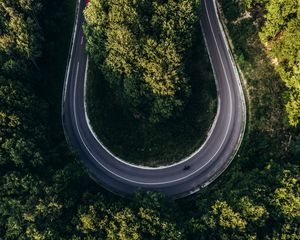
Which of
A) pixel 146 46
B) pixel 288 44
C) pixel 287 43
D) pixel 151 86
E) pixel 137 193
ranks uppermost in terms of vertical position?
pixel 287 43

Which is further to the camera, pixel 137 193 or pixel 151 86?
pixel 151 86

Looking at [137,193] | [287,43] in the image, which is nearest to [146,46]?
[287,43]

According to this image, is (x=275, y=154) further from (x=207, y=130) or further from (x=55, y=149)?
(x=55, y=149)

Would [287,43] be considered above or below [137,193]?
above

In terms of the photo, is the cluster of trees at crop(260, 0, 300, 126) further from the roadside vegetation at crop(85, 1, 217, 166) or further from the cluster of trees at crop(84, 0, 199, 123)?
the cluster of trees at crop(84, 0, 199, 123)

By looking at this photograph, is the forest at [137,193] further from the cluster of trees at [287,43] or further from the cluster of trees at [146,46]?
the cluster of trees at [146,46]

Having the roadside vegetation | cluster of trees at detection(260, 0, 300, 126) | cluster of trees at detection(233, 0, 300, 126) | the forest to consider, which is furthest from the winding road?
cluster of trees at detection(260, 0, 300, 126)

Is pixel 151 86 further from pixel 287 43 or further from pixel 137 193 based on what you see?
pixel 287 43

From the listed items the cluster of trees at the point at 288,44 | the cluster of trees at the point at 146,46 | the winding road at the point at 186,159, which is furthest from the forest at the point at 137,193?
the cluster of trees at the point at 146,46
